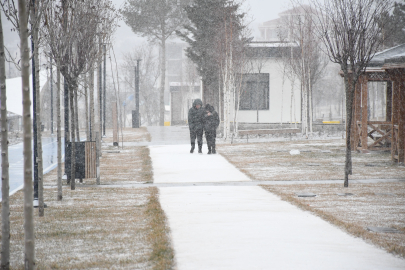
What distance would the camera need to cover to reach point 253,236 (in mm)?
6418

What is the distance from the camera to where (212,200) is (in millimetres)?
9250

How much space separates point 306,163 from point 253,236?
949 cm

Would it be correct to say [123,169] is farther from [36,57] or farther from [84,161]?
[36,57]

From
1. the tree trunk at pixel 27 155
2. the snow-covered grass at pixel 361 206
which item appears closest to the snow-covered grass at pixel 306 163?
the snow-covered grass at pixel 361 206

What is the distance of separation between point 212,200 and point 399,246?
386 centimetres

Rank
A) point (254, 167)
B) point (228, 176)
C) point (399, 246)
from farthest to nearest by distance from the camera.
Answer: point (254, 167)
point (228, 176)
point (399, 246)

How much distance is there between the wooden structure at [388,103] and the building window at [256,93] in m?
17.4

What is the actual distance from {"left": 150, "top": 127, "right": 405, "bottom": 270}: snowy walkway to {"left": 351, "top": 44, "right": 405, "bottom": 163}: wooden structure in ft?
21.6

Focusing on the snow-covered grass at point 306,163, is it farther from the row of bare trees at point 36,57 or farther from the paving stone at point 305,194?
the row of bare trees at point 36,57

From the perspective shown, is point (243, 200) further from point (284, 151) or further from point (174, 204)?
point (284, 151)

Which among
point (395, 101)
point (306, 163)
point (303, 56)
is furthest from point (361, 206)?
point (303, 56)

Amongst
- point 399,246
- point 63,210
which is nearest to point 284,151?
point 63,210

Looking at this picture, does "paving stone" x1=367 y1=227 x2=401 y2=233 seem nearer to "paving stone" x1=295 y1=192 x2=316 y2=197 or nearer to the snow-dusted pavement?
the snow-dusted pavement

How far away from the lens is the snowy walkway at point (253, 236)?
533 cm
